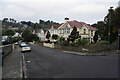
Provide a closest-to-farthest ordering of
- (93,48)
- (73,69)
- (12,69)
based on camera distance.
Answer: (73,69), (12,69), (93,48)

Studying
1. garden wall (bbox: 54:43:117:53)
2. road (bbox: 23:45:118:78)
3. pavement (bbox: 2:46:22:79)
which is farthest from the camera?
garden wall (bbox: 54:43:117:53)

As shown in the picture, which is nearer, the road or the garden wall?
the road

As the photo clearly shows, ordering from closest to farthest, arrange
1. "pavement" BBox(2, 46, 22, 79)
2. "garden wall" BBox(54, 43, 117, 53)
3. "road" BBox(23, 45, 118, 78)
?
1. "road" BBox(23, 45, 118, 78)
2. "pavement" BBox(2, 46, 22, 79)
3. "garden wall" BBox(54, 43, 117, 53)

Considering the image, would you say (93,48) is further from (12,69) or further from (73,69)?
(12,69)

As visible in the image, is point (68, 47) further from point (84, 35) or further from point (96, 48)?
point (84, 35)

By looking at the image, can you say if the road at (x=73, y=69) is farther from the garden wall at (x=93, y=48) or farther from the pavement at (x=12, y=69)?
the garden wall at (x=93, y=48)

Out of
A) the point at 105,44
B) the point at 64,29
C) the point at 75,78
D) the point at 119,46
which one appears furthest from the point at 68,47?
the point at 75,78

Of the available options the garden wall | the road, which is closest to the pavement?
the road

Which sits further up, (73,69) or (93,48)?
(93,48)

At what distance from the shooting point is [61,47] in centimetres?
2248

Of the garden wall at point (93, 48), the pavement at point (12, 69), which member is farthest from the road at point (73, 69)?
the garden wall at point (93, 48)

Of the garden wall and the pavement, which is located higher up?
the garden wall

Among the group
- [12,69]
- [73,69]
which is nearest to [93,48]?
[73,69]

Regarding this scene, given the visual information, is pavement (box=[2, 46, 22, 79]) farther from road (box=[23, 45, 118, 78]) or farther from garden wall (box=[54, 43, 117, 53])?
garden wall (box=[54, 43, 117, 53])
